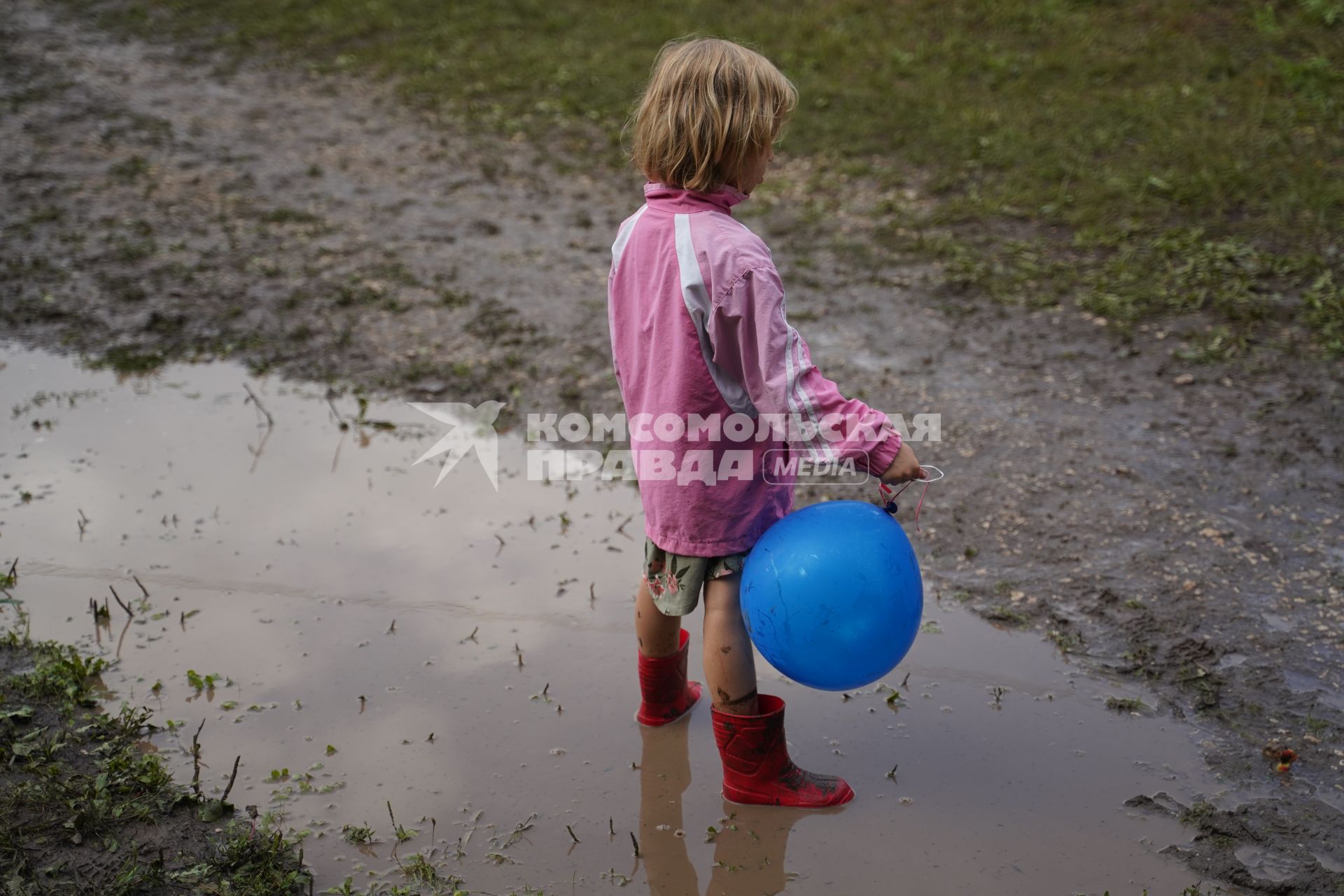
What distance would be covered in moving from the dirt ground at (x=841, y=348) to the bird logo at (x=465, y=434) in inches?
4.5

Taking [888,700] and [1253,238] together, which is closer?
[888,700]

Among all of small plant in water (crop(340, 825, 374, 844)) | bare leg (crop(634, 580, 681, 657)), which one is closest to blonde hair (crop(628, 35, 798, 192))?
bare leg (crop(634, 580, 681, 657))

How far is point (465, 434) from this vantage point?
4.61 meters

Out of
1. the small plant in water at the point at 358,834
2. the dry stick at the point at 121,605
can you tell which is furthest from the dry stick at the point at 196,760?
the dry stick at the point at 121,605

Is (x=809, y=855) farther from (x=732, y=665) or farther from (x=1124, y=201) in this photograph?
(x=1124, y=201)

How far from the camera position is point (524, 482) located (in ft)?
14.2

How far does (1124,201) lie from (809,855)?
4.58m

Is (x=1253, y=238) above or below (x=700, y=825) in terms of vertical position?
above

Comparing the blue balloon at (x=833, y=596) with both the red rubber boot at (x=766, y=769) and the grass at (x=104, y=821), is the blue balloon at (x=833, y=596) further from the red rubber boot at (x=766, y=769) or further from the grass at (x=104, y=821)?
the grass at (x=104, y=821)

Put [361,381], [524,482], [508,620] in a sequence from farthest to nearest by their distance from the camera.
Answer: [361,381]
[524,482]
[508,620]

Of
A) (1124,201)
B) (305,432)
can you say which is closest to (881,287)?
(1124,201)

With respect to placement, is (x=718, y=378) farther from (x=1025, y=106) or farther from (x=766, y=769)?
(x=1025, y=106)

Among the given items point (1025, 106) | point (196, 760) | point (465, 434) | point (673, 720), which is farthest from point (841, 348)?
point (1025, 106)

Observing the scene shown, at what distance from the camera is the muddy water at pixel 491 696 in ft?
8.93
